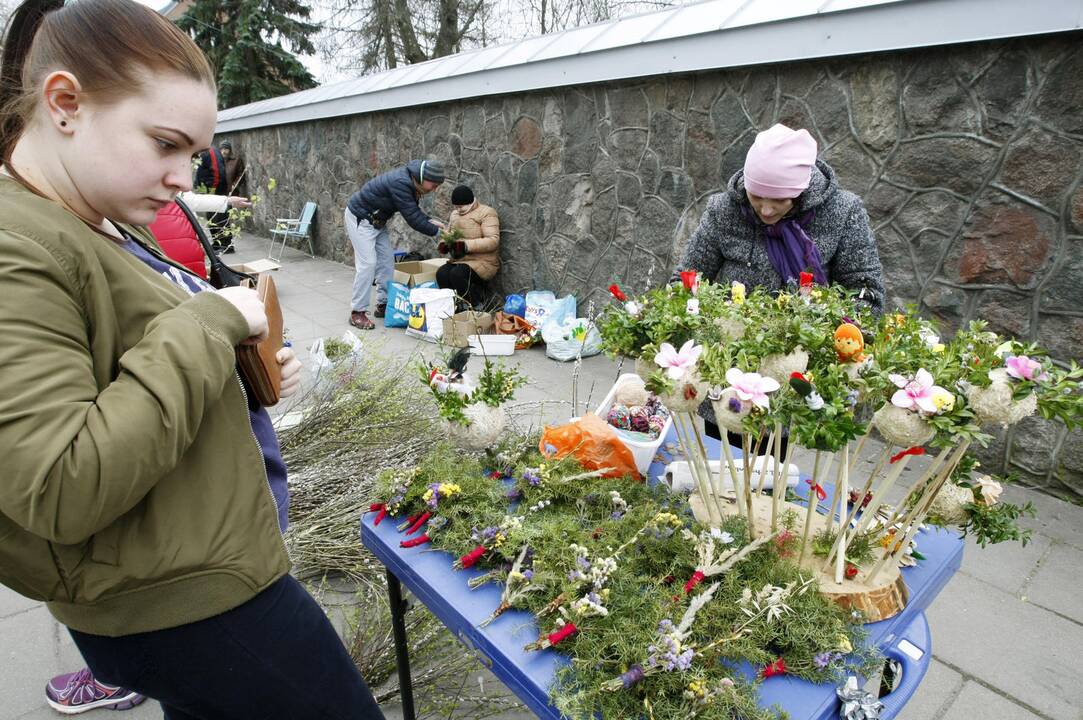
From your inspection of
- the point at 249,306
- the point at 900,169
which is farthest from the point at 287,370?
the point at 900,169

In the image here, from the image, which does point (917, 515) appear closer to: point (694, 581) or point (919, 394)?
point (919, 394)

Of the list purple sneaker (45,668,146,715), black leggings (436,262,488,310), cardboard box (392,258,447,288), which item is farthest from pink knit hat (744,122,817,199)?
cardboard box (392,258,447,288)

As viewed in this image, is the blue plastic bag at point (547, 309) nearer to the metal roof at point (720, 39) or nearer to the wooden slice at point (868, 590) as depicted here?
the metal roof at point (720, 39)

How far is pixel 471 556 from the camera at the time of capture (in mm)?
1303

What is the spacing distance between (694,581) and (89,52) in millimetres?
1235

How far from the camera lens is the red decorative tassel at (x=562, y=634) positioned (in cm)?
108

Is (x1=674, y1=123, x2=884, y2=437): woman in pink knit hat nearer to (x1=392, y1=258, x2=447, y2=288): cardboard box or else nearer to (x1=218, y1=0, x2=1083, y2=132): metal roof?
(x1=218, y1=0, x2=1083, y2=132): metal roof

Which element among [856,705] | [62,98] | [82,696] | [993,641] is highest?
[62,98]

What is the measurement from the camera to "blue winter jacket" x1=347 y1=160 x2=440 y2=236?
5766 mm

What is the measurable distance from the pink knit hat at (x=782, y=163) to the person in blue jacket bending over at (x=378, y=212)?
417cm

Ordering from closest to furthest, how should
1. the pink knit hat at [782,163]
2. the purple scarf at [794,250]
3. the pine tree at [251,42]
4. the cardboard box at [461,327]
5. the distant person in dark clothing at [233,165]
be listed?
1. the pink knit hat at [782,163]
2. the purple scarf at [794,250]
3. the cardboard box at [461,327]
4. the distant person in dark clothing at [233,165]
5. the pine tree at [251,42]

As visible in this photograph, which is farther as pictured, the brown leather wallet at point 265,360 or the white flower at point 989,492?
the white flower at point 989,492

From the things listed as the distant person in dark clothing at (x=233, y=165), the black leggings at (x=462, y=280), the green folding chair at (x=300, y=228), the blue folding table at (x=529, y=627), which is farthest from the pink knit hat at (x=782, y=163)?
the distant person in dark clothing at (x=233, y=165)

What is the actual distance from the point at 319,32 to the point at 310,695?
1829cm
